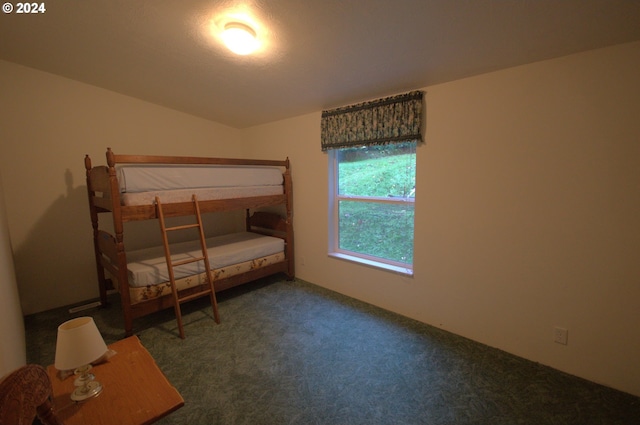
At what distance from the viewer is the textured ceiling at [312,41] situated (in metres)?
1.50

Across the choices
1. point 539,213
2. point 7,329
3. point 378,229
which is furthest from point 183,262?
point 539,213

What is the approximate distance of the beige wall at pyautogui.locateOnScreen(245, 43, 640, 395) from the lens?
166 cm

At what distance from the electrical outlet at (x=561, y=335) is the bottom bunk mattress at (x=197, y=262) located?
9.02 feet

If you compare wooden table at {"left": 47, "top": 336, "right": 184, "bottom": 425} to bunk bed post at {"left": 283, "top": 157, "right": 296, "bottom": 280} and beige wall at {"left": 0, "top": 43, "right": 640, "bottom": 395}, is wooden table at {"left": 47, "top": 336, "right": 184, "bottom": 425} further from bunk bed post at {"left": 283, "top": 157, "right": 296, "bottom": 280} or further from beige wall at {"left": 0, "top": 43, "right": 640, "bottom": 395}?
bunk bed post at {"left": 283, "top": 157, "right": 296, "bottom": 280}

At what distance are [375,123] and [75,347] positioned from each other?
103 inches

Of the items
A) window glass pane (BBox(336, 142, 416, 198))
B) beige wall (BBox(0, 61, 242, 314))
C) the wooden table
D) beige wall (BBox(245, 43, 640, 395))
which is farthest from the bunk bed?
beige wall (BBox(245, 43, 640, 395))

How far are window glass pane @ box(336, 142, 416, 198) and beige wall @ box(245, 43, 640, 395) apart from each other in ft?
0.73

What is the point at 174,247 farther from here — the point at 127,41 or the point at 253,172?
the point at 127,41

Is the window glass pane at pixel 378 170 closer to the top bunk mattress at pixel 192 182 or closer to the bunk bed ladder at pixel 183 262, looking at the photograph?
the top bunk mattress at pixel 192 182

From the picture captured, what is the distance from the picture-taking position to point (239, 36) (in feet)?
5.82

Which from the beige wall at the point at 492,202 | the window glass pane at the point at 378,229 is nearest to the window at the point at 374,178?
the window glass pane at the point at 378,229

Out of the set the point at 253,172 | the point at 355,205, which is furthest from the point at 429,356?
the point at 253,172

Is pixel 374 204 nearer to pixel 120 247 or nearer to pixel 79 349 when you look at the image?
pixel 120 247

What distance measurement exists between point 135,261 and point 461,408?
3001 mm
